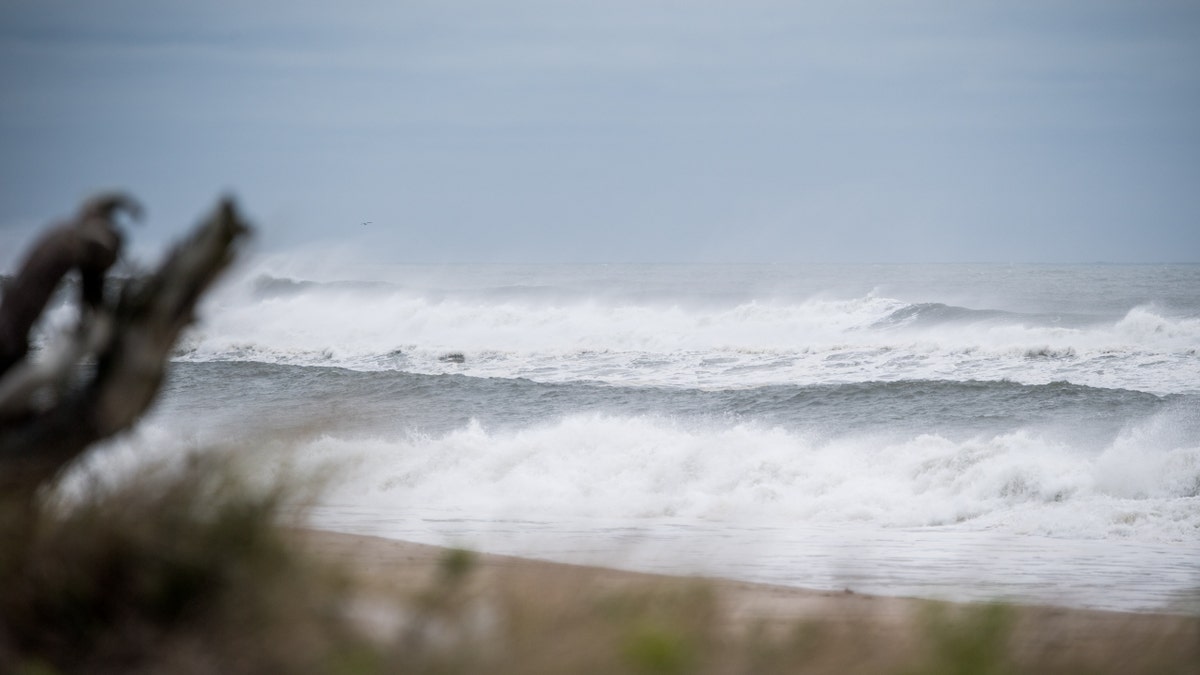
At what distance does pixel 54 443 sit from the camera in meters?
3.99

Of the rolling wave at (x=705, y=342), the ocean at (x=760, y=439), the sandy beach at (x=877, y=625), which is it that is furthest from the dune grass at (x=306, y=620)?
the rolling wave at (x=705, y=342)

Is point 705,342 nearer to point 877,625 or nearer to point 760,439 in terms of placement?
point 760,439

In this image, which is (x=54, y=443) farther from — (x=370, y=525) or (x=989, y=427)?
(x=989, y=427)

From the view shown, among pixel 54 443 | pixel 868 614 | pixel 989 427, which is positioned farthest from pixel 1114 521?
pixel 54 443

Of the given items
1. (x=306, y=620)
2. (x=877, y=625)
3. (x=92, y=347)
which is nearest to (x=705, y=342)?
(x=877, y=625)

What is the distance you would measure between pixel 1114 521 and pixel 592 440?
8.05m

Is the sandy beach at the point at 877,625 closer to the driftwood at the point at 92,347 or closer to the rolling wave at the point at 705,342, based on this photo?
the driftwood at the point at 92,347

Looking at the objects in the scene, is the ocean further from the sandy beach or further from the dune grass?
the dune grass

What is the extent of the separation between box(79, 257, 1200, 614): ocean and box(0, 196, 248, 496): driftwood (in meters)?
0.19

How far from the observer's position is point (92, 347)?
12.7ft

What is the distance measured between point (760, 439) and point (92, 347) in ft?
44.1

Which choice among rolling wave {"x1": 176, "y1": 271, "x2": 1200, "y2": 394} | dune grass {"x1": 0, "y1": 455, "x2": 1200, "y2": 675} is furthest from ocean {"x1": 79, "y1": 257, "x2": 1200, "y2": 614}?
dune grass {"x1": 0, "y1": 455, "x2": 1200, "y2": 675}

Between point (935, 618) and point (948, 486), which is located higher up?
point (935, 618)

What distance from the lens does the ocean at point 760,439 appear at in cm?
891
